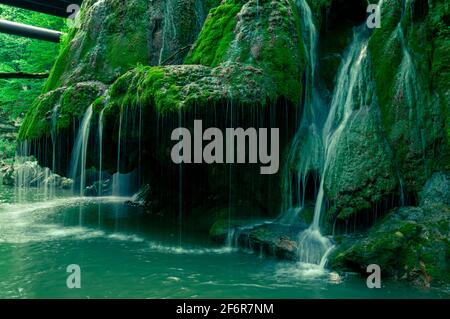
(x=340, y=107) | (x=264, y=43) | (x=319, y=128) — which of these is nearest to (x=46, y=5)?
(x=264, y=43)

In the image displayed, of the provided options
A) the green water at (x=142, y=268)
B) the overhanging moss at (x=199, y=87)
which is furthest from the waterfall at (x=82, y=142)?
the overhanging moss at (x=199, y=87)

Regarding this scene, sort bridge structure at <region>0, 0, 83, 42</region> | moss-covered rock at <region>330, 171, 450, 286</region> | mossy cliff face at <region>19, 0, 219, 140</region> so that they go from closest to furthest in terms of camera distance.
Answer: moss-covered rock at <region>330, 171, 450, 286</region> → mossy cliff face at <region>19, 0, 219, 140</region> → bridge structure at <region>0, 0, 83, 42</region>

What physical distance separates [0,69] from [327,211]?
80.8 ft

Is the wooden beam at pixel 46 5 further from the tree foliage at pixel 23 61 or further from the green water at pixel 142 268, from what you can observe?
the green water at pixel 142 268

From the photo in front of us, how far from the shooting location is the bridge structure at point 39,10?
2269 cm

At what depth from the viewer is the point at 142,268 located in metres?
7.64

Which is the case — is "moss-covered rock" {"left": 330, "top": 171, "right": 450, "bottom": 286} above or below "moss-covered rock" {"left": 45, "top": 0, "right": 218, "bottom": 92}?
below

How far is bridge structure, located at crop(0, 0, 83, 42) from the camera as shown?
22688 mm

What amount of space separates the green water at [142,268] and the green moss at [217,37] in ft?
14.3

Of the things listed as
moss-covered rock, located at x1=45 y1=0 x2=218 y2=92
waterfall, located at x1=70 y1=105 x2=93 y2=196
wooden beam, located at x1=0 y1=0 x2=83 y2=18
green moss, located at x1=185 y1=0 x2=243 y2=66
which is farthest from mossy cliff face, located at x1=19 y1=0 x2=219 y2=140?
wooden beam, located at x1=0 y1=0 x2=83 y2=18

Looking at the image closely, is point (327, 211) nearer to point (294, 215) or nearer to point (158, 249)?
point (294, 215)

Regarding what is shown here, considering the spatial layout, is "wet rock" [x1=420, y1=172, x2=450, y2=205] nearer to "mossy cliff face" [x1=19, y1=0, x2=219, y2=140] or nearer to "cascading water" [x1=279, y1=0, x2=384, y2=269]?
"cascading water" [x1=279, y1=0, x2=384, y2=269]

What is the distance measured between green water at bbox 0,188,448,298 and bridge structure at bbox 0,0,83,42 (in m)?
14.9

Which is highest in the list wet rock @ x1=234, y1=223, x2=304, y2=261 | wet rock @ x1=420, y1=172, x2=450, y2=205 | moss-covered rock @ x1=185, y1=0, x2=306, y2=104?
moss-covered rock @ x1=185, y1=0, x2=306, y2=104
